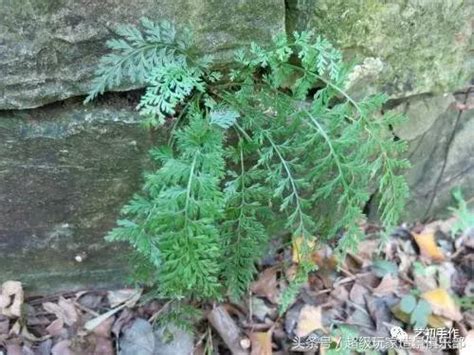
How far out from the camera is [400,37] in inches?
68.7

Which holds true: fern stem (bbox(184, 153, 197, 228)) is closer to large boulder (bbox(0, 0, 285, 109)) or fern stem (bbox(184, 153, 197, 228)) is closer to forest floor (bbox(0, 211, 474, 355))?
large boulder (bbox(0, 0, 285, 109))

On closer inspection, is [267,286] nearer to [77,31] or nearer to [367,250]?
[367,250]

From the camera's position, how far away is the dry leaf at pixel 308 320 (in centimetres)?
190

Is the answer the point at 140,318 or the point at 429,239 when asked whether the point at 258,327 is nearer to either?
the point at 140,318

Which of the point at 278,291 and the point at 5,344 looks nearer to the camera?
the point at 5,344

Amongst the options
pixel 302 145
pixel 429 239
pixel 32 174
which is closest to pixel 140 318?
pixel 32 174

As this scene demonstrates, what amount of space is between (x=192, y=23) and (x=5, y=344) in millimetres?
1106

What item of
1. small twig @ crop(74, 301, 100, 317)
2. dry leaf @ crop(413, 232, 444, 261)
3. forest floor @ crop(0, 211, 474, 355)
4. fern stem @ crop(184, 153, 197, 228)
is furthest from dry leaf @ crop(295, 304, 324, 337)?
A: fern stem @ crop(184, 153, 197, 228)

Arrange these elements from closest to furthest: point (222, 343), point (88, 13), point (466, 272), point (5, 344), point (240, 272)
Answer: point (88, 13), point (240, 272), point (5, 344), point (222, 343), point (466, 272)

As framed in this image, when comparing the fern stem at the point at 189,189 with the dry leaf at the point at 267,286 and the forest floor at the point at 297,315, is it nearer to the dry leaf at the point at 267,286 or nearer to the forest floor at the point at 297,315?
the forest floor at the point at 297,315

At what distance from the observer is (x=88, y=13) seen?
1.36 m

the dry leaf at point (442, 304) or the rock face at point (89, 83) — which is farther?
the dry leaf at point (442, 304)

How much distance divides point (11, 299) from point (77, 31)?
93 cm

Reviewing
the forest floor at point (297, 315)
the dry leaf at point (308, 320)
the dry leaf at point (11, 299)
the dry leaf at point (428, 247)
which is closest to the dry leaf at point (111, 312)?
the forest floor at point (297, 315)
